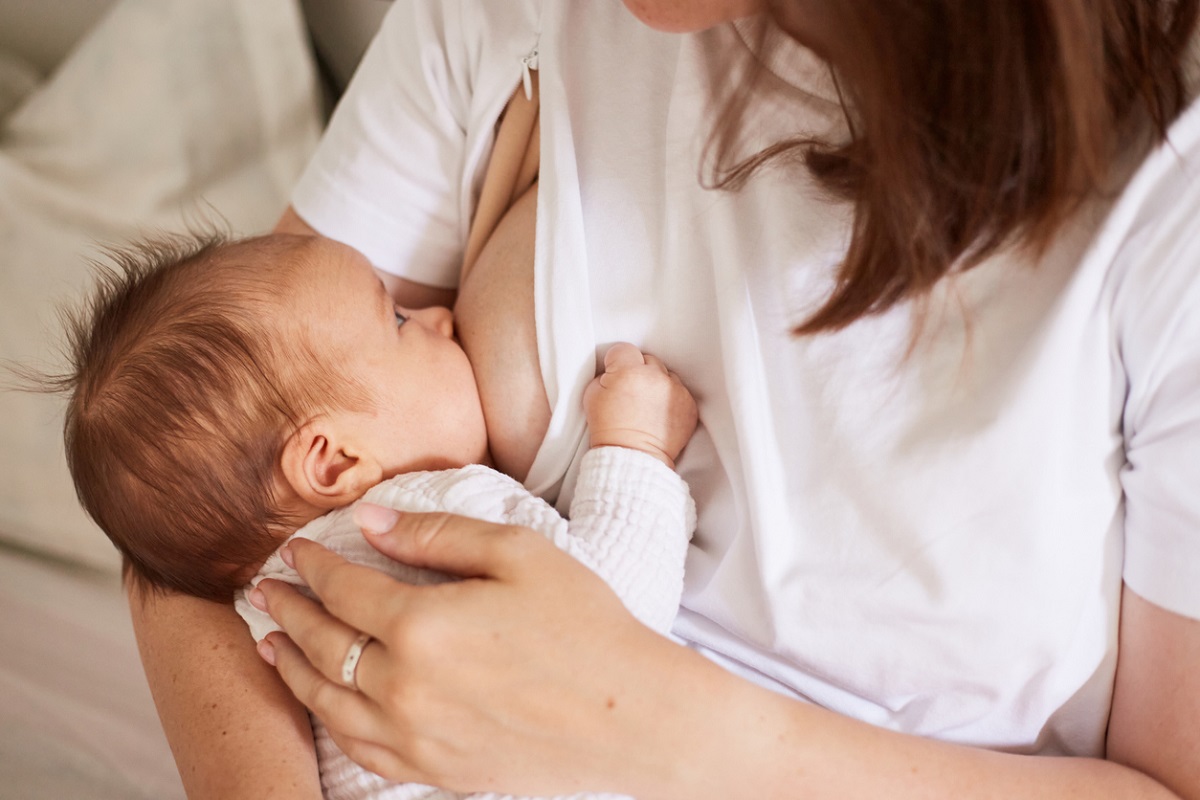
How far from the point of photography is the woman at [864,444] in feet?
1.86

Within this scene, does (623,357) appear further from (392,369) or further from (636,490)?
(392,369)

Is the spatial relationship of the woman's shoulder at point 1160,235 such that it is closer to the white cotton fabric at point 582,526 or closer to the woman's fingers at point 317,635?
the white cotton fabric at point 582,526

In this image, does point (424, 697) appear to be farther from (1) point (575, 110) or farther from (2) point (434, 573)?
(1) point (575, 110)

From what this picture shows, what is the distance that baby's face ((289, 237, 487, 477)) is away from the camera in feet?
2.81

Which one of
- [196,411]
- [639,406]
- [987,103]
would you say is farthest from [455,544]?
[987,103]

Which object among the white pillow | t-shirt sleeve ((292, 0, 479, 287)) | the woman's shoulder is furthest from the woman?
the white pillow

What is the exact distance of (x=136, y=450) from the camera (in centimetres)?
82

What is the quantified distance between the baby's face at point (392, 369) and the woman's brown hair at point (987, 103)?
1.48ft

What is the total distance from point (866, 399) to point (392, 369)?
0.46 meters

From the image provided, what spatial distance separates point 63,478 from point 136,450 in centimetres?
74

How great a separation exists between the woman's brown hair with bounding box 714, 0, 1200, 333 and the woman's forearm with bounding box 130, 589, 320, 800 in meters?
0.68

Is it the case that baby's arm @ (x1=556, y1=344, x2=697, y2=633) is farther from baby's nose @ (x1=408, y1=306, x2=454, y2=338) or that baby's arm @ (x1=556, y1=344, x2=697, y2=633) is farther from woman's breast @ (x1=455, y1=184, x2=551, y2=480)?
baby's nose @ (x1=408, y1=306, x2=454, y2=338)

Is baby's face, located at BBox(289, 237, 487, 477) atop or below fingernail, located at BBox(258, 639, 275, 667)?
atop

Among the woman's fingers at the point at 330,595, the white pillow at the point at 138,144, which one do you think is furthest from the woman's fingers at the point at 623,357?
the white pillow at the point at 138,144
